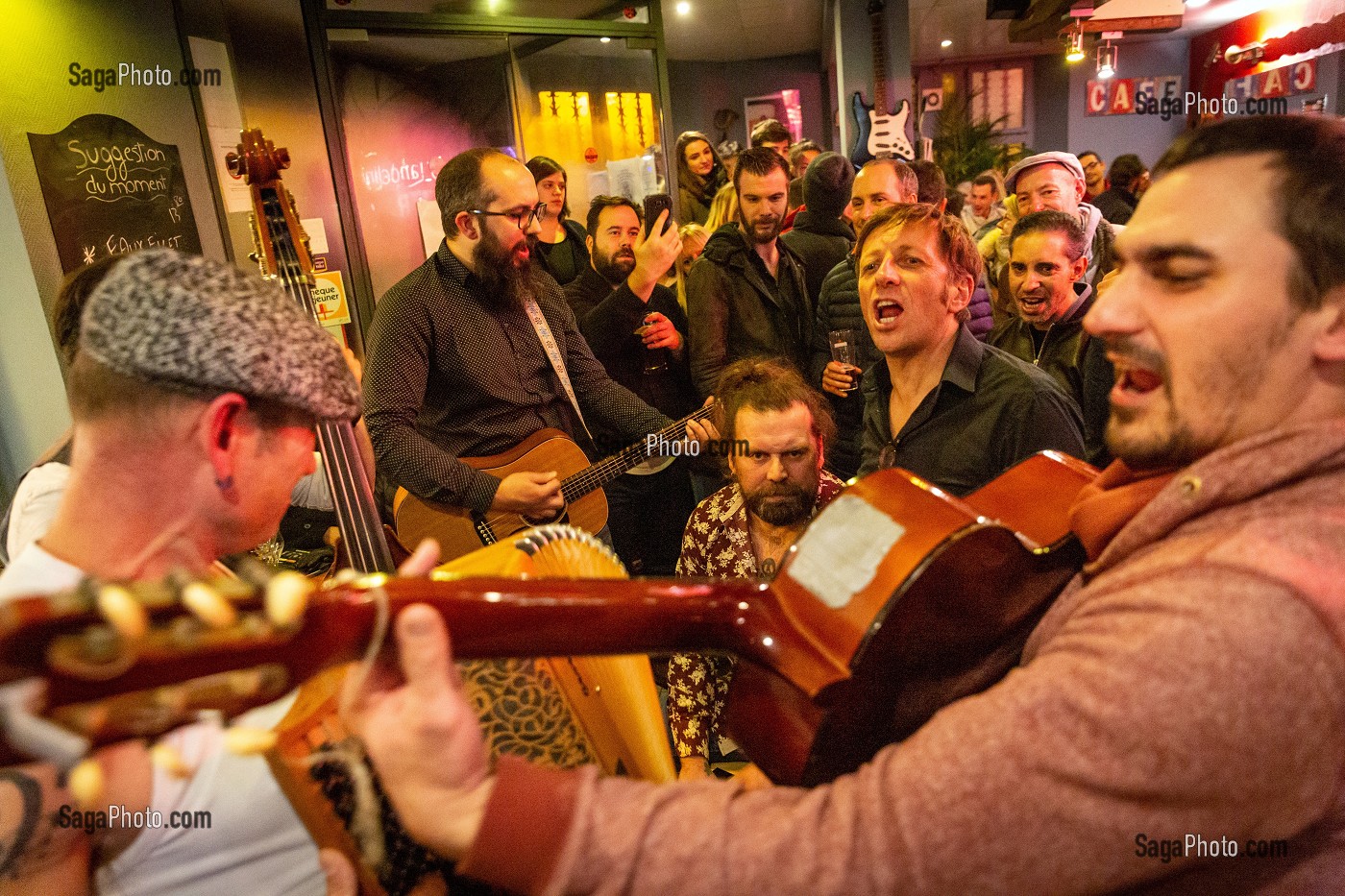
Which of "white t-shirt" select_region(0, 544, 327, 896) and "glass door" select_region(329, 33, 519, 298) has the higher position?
"glass door" select_region(329, 33, 519, 298)

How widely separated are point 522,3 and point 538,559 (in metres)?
5.63

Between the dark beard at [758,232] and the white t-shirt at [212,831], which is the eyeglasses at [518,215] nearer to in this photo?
the dark beard at [758,232]

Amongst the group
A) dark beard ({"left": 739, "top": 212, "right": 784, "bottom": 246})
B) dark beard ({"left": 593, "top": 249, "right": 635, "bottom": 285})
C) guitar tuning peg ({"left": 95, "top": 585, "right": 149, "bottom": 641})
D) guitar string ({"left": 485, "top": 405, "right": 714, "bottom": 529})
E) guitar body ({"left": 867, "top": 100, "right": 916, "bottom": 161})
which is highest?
guitar body ({"left": 867, "top": 100, "right": 916, "bottom": 161})

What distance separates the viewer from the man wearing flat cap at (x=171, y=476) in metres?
0.95

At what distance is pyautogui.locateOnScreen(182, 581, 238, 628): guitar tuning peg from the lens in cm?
66

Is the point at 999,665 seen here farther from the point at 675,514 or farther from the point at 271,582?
the point at 675,514

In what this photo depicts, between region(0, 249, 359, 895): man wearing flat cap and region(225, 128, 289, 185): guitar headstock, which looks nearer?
region(0, 249, 359, 895): man wearing flat cap

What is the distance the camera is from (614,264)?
413 cm

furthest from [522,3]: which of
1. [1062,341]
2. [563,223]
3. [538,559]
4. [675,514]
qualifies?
[538,559]

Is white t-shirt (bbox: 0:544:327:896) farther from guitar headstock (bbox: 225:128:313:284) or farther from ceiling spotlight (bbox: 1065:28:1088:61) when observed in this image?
ceiling spotlight (bbox: 1065:28:1088:61)

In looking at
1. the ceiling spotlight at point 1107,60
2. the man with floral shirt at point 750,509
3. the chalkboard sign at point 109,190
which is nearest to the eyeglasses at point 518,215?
the man with floral shirt at point 750,509

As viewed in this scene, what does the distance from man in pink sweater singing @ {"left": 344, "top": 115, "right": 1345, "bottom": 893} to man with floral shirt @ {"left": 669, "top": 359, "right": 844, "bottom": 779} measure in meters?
1.51

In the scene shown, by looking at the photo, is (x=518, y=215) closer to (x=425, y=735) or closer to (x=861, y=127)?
(x=425, y=735)

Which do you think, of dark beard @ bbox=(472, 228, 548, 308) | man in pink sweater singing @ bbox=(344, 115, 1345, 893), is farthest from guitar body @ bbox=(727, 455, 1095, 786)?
dark beard @ bbox=(472, 228, 548, 308)
